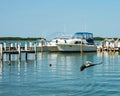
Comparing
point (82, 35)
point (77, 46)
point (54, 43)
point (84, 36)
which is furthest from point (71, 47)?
point (84, 36)

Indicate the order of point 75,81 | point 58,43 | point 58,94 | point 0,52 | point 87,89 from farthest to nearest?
point 58,43 → point 0,52 → point 75,81 → point 87,89 → point 58,94

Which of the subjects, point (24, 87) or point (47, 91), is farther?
point (24, 87)

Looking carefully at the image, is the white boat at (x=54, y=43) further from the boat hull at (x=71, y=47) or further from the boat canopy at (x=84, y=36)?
the boat canopy at (x=84, y=36)

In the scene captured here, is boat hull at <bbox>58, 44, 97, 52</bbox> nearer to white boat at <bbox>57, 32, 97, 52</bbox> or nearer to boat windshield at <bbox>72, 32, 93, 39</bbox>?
white boat at <bbox>57, 32, 97, 52</bbox>

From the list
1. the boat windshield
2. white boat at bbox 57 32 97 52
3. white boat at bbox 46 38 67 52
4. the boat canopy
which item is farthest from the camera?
the boat windshield

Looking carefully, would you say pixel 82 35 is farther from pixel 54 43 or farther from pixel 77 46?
pixel 54 43

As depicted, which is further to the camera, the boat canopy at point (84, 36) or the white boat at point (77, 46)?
the boat canopy at point (84, 36)

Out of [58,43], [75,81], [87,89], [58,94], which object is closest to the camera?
[58,94]

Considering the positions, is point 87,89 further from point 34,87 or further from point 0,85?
point 0,85

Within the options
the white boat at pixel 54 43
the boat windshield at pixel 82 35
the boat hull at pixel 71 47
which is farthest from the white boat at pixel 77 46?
the boat windshield at pixel 82 35

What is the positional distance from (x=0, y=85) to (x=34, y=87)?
3682mm

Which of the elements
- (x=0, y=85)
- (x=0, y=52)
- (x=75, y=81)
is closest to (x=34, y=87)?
(x=0, y=85)

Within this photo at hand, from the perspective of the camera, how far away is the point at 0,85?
41812 millimetres

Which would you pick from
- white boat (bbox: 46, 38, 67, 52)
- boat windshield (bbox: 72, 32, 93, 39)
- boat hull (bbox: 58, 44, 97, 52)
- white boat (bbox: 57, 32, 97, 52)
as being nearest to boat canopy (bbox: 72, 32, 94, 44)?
boat windshield (bbox: 72, 32, 93, 39)
